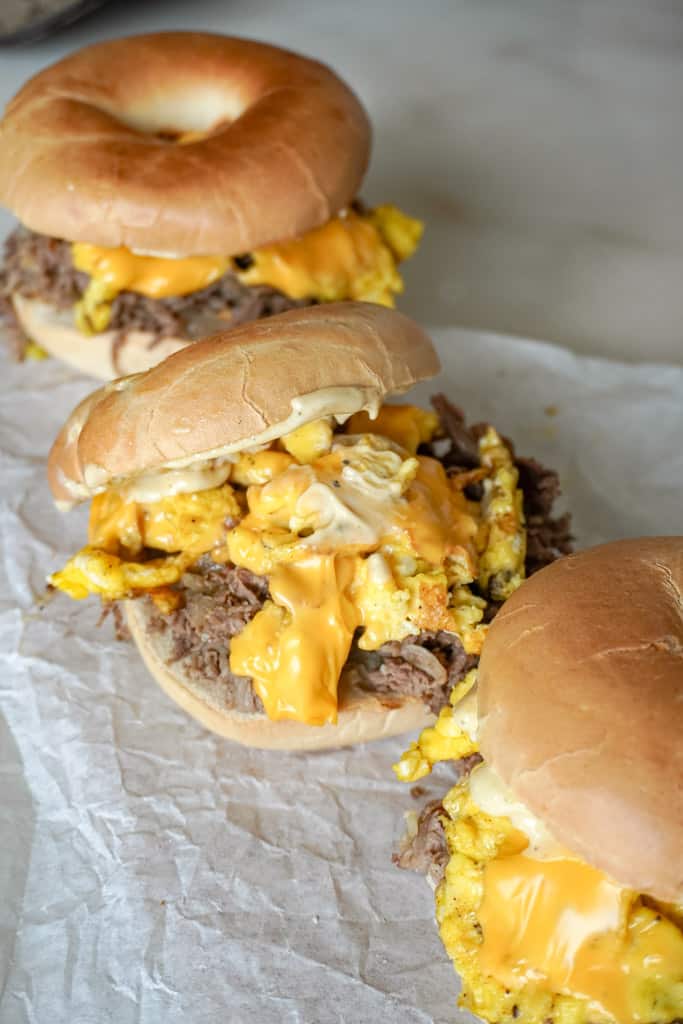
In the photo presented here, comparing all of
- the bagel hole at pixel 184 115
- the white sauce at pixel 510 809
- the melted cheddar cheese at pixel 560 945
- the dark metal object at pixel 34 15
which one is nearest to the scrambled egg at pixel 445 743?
the white sauce at pixel 510 809

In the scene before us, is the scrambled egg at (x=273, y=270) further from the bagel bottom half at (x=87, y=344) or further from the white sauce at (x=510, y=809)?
the white sauce at (x=510, y=809)

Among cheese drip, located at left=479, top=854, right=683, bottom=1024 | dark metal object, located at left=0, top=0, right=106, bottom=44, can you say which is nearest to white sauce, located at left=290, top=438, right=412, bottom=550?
cheese drip, located at left=479, top=854, right=683, bottom=1024

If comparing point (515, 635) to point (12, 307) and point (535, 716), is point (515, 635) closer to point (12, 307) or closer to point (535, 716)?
point (535, 716)

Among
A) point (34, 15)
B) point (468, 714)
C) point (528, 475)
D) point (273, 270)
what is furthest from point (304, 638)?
point (34, 15)

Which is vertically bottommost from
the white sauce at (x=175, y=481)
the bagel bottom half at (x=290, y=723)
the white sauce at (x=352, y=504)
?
the bagel bottom half at (x=290, y=723)

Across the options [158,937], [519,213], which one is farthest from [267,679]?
[519,213]

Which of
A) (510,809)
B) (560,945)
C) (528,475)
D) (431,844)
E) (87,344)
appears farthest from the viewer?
(87,344)

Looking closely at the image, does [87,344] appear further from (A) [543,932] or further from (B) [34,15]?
(B) [34,15]
